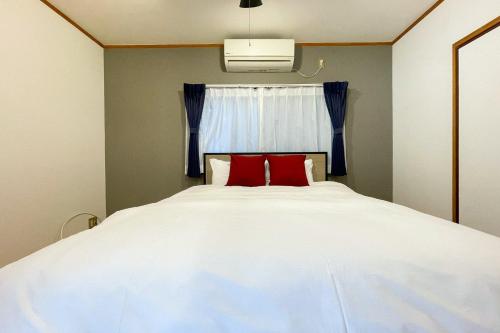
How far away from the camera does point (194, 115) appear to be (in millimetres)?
3027

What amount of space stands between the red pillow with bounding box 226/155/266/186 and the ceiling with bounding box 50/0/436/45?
140 centimetres

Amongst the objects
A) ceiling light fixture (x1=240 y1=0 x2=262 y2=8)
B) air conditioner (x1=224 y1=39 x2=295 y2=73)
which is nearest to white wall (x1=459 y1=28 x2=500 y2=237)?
air conditioner (x1=224 y1=39 x2=295 y2=73)

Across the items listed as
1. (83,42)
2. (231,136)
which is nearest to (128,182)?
(231,136)

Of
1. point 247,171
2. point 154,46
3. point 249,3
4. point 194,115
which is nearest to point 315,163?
point 247,171

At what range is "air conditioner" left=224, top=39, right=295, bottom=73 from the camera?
9.30ft

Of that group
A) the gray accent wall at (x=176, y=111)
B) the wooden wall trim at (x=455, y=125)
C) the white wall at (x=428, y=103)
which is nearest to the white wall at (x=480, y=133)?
the wooden wall trim at (x=455, y=125)

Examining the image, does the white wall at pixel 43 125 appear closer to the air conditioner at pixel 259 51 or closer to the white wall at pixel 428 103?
the air conditioner at pixel 259 51

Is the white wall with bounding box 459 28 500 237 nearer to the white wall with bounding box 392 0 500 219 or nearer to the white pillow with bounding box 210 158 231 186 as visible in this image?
the white wall with bounding box 392 0 500 219

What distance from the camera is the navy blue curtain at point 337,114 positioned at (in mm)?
2984

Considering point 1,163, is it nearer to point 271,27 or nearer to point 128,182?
point 128,182

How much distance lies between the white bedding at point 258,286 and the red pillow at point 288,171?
1678 mm

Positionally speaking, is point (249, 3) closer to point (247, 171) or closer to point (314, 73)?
point (314, 73)

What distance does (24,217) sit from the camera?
2.03 metres

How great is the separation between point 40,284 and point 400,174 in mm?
3254
